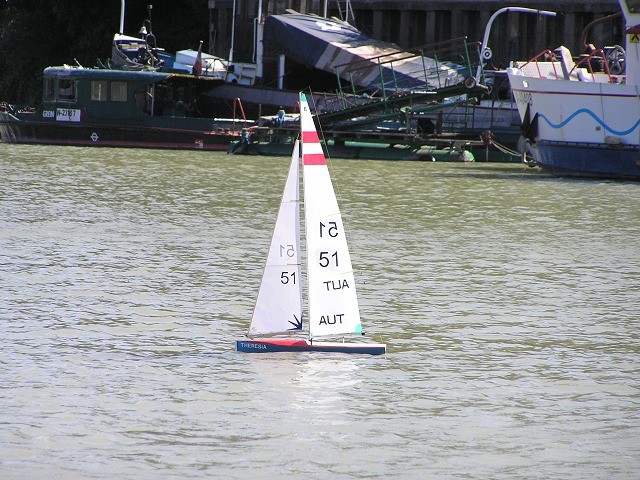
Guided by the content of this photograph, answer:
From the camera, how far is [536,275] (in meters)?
15.0

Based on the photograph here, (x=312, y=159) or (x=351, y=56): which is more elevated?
(x=351, y=56)

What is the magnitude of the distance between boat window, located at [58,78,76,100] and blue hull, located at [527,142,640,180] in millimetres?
14289

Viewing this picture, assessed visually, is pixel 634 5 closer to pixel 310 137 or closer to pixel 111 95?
pixel 111 95

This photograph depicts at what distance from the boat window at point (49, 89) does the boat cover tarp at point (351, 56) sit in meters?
6.54

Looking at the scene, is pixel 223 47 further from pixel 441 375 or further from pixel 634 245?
pixel 441 375

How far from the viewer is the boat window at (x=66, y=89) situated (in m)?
35.8

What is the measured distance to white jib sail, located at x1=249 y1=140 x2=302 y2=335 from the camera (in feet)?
33.4

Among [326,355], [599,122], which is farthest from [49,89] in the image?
[326,355]

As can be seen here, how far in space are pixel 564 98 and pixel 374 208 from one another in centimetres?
801

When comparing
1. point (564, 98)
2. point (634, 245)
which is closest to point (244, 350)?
point (634, 245)

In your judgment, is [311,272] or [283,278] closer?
[311,272]

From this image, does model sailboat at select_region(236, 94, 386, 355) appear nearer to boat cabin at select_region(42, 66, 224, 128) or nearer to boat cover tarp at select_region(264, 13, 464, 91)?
boat cover tarp at select_region(264, 13, 464, 91)

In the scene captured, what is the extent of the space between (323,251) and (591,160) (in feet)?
61.6

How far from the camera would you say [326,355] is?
34.6 ft
